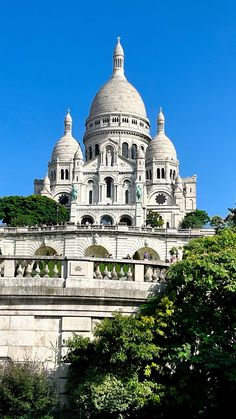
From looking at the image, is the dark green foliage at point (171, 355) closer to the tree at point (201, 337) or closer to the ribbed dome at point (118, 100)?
the tree at point (201, 337)

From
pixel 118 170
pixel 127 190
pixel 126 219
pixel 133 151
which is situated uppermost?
pixel 133 151

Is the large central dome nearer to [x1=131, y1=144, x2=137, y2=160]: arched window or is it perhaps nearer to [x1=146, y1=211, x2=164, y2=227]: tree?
[x1=131, y1=144, x2=137, y2=160]: arched window

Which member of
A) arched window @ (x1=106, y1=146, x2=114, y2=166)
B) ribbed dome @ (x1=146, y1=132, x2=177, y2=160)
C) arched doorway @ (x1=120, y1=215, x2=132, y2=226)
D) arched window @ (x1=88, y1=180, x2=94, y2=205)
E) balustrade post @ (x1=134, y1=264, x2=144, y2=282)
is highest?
ribbed dome @ (x1=146, y1=132, x2=177, y2=160)

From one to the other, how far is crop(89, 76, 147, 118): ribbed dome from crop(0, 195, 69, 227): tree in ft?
143

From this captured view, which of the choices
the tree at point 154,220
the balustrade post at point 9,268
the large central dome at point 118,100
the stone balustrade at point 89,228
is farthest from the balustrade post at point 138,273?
the large central dome at point 118,100

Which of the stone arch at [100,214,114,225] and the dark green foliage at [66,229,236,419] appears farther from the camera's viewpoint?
the stone arch at [100,214,114,225]

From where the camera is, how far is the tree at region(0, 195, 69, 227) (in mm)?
92094

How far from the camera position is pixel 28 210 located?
94.1 metres

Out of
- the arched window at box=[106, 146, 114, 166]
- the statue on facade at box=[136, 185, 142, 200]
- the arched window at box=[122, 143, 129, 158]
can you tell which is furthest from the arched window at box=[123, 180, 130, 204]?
the arched window at box=[122, 143, 129, 158]

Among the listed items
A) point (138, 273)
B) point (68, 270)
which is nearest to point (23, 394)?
point (68, 270)

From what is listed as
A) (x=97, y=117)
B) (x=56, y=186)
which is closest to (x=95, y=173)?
(x=56, y=186)

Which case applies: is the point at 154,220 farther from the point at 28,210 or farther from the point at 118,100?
the point at 118,100

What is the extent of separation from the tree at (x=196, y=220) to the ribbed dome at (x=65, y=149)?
33.8 m

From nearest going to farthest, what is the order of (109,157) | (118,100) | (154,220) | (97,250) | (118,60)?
(97,250), (154,220), (109,157), (118,100), (118,60)
